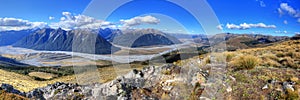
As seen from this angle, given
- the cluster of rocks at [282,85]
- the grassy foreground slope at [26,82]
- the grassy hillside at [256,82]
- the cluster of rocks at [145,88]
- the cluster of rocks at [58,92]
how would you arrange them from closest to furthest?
the grassy hillside at [256,82], the cluster of rocks at [282,85], the cluster of rocks at [145,88], the cluster of rocks at [58,92], the grassy foreground slope at [26,82]

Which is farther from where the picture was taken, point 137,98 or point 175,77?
point 175,77

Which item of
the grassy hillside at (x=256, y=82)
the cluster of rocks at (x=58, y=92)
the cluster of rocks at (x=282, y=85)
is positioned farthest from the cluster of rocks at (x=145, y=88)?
the cluster of rocks at (x=282, y=85)

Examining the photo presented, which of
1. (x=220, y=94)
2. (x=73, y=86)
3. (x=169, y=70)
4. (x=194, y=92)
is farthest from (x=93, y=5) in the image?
(x=220, y=94)

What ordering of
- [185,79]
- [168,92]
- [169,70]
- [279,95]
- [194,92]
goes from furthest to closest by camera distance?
[169,70], [185,79], [168,92], [194,92], [279,95]

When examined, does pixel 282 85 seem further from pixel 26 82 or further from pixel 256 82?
pixel 26 82

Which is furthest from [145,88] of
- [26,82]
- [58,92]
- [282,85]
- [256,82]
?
[26,82]

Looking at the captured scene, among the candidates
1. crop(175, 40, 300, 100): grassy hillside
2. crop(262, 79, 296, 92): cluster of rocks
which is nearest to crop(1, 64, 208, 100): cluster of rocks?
crop(175, 40, 300, 100): grassy hillside

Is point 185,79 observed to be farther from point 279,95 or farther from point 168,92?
point 279,95

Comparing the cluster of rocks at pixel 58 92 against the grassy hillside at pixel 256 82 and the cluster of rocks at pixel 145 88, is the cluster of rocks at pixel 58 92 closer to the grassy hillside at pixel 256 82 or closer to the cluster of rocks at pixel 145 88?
the cluster of rocks at pixel 145 88
